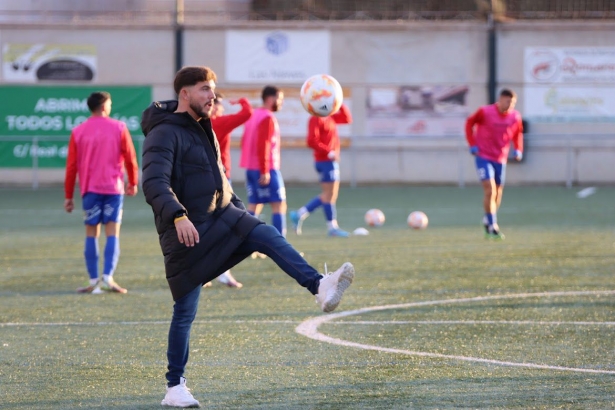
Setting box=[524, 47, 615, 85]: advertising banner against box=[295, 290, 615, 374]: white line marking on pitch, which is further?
box=[524, 47, 615, 85]: advertising banner

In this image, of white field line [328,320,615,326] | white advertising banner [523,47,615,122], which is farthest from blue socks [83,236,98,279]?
white advertising banner [523,47,615,122]

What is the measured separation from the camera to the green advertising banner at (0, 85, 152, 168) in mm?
28047

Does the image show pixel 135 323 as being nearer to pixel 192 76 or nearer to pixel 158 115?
pixel 158 115

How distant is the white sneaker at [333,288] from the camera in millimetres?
5422

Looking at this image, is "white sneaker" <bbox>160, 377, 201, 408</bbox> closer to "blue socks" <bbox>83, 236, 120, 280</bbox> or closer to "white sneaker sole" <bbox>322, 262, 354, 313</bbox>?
"white sneaker sole" <bbox>322, 262, 354, 313</bbox>

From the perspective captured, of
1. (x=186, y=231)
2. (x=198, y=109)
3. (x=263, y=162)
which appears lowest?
(x=263, y=162)

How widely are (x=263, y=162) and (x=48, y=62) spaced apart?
17619mm

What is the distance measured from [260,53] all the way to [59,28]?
215 inches

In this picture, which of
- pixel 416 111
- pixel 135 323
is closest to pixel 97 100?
pixel 135 323

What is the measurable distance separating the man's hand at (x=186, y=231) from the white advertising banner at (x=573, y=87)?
24.0 meters

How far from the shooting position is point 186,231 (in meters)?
5.39

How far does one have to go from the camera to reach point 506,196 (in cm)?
2414

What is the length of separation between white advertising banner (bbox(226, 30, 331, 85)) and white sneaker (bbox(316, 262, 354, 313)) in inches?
917

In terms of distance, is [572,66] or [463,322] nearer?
[463,322]
